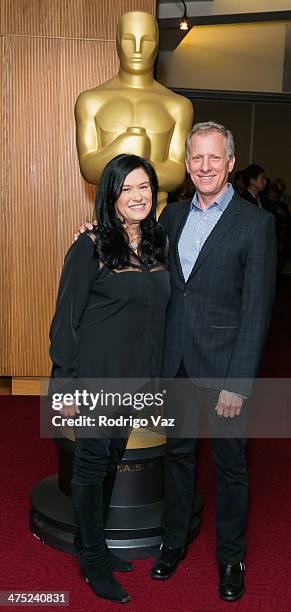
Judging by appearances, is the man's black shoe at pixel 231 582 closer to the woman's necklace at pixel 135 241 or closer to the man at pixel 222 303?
the man at pixel 222 303

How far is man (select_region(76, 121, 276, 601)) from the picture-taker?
216 cm

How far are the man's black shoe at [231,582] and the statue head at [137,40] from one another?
2208 mm

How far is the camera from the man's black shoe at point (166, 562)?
2.46 meters

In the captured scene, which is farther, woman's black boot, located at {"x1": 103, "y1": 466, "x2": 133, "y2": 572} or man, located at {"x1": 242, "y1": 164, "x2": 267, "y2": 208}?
man, located at {"x1": 242, "y1": 164, "x2": 267, "y2": 208}

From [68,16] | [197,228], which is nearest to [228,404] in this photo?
[197,228]

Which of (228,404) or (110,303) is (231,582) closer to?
(228,404)

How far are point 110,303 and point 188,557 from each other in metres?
1.07

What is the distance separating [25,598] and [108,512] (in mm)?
491

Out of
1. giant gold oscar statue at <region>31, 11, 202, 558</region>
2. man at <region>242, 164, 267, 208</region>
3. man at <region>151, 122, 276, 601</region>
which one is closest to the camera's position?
man at <region>151, 122, 276, 601</region>

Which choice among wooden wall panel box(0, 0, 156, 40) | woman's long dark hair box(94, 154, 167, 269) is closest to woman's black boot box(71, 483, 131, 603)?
woman's long dark hair box(94, 154, 167, 269)

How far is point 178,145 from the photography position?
330 cm

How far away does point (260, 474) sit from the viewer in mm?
3504

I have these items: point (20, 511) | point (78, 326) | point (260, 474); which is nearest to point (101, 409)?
point (78, 326)

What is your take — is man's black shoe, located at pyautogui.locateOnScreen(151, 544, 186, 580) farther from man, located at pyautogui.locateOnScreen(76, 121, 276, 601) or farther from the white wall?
the white wall
